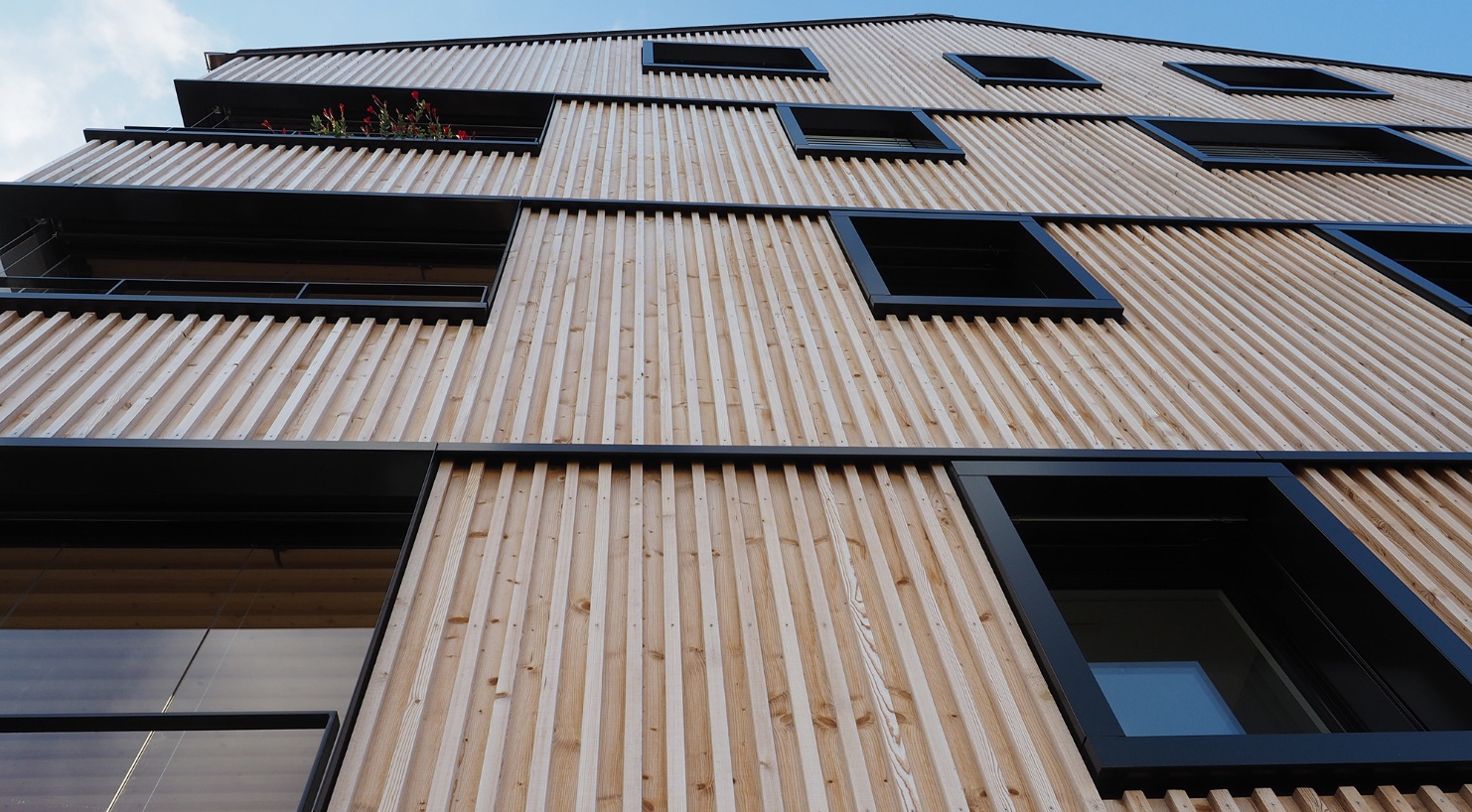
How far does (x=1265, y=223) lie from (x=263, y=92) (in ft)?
32.9

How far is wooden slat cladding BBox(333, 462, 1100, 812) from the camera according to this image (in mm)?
2381

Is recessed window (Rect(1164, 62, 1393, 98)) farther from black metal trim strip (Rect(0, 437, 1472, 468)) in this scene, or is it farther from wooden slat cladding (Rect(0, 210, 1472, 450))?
black metal trim strip (Rect(0, 437, 1472, 468))

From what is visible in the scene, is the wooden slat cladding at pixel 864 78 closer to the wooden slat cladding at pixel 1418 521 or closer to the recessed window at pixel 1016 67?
the recessed window at pixel 1016 67

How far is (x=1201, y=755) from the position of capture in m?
2.50

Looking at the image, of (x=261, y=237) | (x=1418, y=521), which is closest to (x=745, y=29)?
(x=261, y=237)

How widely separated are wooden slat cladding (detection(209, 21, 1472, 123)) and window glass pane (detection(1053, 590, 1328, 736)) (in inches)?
287

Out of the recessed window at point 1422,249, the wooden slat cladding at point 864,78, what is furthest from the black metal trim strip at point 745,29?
the recessed window at point 1422,249

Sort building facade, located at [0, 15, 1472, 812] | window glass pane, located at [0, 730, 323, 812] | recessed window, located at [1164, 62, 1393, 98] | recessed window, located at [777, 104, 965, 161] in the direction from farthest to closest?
recessed window, located at [1164, 62, 1393, 98]
recessed window, located at [777, 104, 965, 161]
building facade, located at [0, 15, 1472, 812]
window glass pane, located at [0, 730, 323, 812]

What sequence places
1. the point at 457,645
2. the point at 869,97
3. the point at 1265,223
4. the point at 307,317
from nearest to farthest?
the point at 457,645 < the point at 307,317 < the point at 1265,223 < the point at 869,97

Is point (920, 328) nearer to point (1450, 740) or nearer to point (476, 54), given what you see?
point (1450, 740)

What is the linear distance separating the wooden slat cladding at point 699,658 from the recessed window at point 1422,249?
5.11m

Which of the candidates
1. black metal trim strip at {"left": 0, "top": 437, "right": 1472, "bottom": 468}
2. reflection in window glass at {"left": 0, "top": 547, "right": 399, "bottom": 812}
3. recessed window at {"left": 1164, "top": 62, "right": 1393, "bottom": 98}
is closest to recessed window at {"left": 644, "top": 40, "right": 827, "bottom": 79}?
recessed window at {"left": 1164, "top": 62, "right": 1393, "bottom": 98}

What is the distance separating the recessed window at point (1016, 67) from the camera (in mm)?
10711

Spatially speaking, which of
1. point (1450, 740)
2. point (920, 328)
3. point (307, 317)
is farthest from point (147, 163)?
point (1450, 740)
